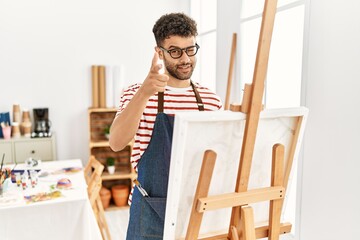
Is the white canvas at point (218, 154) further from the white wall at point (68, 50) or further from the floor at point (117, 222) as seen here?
the white wall at point (68, 50)

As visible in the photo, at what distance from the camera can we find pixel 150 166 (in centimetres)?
113

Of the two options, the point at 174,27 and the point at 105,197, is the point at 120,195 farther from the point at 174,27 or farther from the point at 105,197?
the point at 174,27

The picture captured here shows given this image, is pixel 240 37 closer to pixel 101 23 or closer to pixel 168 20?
pixel 168 20

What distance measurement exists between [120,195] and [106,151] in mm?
539

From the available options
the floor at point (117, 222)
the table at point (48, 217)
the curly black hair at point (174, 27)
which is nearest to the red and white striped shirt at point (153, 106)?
the curly black hair at point (174, 27)

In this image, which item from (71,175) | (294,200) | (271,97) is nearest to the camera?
(294,200)

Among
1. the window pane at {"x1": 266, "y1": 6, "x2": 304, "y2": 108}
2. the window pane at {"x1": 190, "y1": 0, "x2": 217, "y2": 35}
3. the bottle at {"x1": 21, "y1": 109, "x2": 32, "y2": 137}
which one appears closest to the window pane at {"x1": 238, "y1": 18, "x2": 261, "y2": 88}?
the window pane at {"x1": 266, "y1": 6, "x2": 304, "y2": 108}

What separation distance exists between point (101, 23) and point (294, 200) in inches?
107

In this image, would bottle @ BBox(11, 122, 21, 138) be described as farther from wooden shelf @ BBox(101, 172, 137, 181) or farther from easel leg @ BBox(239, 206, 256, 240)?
easel leg @ BBox(239, 206, 256, 240)

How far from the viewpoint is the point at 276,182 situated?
1.05 meters

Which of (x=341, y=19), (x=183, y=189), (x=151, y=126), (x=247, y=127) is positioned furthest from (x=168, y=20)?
(x=341, y=19)

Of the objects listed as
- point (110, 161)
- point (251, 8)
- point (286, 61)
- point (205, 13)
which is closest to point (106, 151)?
point (110, 161)

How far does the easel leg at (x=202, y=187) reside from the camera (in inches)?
35.7

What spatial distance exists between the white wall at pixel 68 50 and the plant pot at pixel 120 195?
1.78 ft
